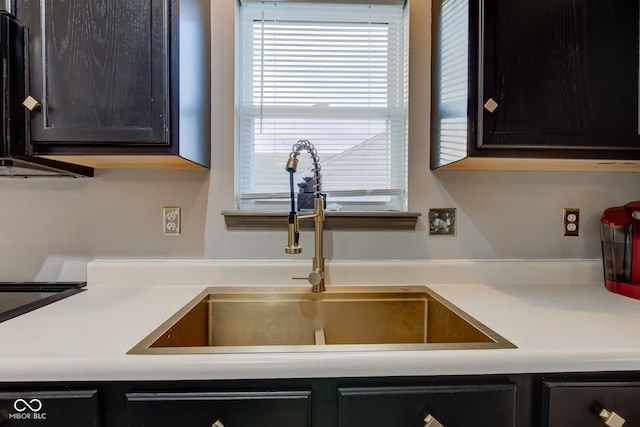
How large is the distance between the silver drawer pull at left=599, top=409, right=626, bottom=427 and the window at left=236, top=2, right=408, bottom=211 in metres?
0.82

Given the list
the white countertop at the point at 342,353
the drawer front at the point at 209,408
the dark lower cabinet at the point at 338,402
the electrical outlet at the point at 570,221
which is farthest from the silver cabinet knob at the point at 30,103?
the electrical outlet at the point at 570,221

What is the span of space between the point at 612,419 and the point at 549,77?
88 centimetres

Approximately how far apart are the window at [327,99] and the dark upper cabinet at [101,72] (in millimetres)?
415

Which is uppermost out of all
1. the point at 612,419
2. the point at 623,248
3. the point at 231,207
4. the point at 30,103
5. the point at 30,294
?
the point at 30,103

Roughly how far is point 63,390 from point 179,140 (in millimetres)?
656

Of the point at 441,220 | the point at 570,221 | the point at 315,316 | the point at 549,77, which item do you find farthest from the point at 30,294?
the point at 570,221

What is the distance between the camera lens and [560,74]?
36.9 inches

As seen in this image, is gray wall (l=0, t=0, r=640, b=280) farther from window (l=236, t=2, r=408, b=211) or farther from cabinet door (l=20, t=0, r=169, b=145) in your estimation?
cabinet door (l=20, t=0, r=169, b=145)

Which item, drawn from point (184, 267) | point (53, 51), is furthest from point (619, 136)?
point (53, 51)

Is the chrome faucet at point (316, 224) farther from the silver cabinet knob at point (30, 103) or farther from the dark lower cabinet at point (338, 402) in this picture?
the silver cabinet knob at point (30, 103)

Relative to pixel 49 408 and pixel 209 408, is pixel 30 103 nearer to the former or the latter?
pixel 49 408

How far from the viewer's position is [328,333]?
3.70 feet

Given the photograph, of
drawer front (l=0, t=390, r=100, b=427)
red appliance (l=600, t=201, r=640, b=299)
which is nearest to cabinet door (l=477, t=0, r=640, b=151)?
red appliance (l=600, t=201, r=640, b=299)

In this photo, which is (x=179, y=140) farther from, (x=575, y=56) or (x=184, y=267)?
(x=575, y=56)
